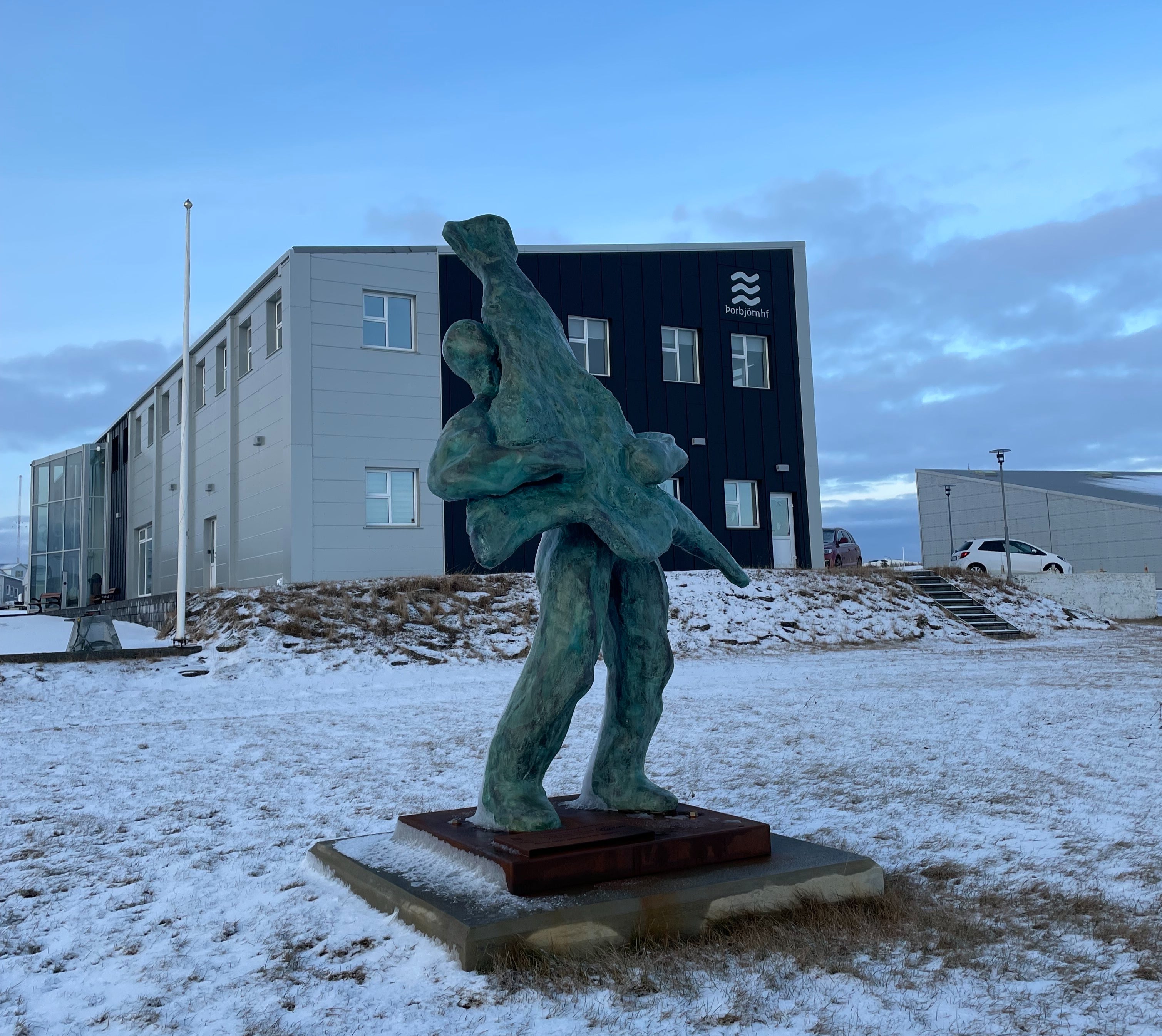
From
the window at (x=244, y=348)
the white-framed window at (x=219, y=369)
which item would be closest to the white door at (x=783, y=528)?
Answer: the window at (x=244, y=348)

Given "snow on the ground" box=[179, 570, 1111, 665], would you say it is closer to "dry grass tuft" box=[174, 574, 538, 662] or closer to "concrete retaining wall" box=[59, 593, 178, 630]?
"dry grass tuft" box=[174, 574, 538, 662]

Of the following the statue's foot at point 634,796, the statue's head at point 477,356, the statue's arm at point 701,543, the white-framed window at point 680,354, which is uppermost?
the white-framed window at point 680,354

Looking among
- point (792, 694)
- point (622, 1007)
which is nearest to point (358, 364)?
point (792, 694)

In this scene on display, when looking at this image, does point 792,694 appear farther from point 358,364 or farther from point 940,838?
point 358,364

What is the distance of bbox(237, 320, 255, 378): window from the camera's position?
76.1 feet

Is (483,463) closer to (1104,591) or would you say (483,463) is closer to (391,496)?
(391,496)

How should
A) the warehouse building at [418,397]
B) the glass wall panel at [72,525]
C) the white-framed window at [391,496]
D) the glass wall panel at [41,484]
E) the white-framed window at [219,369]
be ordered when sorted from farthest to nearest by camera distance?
the glass wall panel at [41,484] < the glass wall panel at [72,525] < the white-framed window at [219,369] < the white-framed window at [391,496] < the warehouse building at [418,397]

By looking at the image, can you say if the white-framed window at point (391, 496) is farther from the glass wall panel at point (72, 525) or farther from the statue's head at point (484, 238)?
the glass wall panel at point (72, 525)

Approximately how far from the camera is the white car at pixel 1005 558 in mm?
31438

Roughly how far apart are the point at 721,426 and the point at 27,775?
19.3 meters

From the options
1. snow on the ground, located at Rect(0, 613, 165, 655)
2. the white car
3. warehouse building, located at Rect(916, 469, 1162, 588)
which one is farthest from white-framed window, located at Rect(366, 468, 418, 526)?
warehouse building, located at Rect(916, 469, 1162, 588)

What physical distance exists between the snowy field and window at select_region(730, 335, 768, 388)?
14162 millimetres

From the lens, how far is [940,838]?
14.7ft

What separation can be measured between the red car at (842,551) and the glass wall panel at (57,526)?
1177 inches
